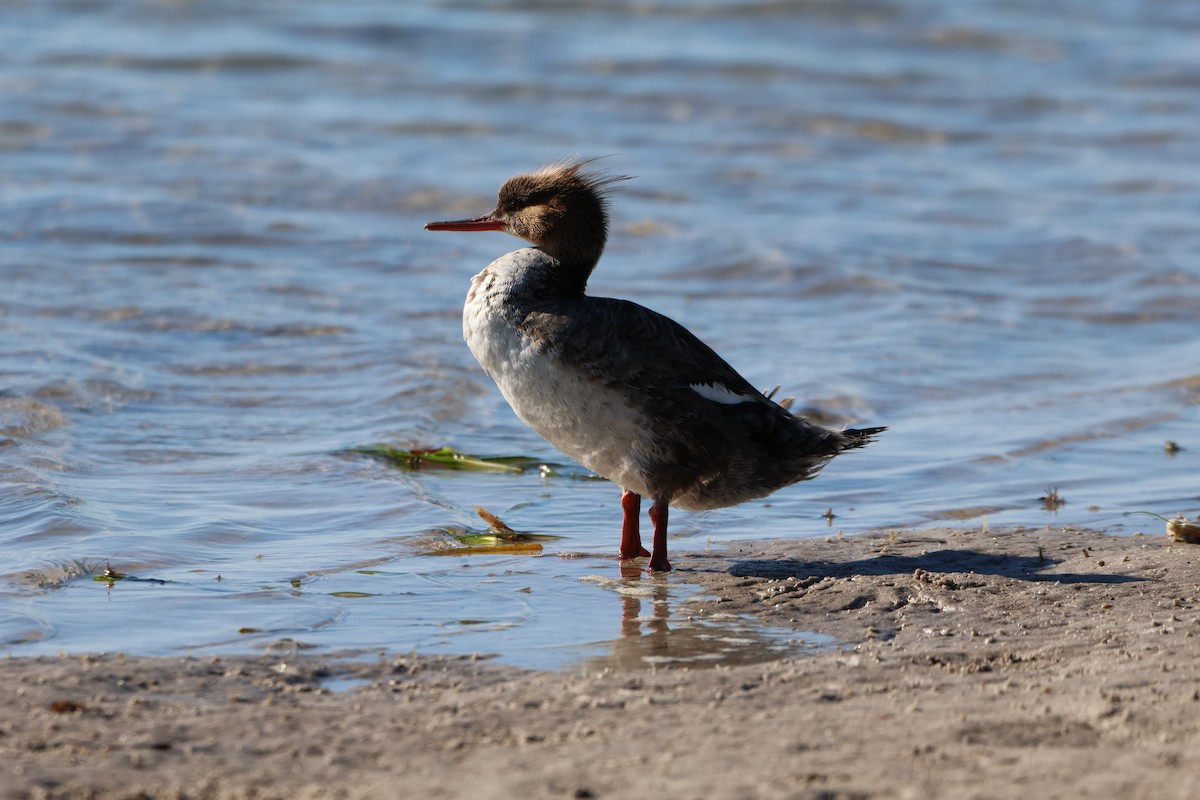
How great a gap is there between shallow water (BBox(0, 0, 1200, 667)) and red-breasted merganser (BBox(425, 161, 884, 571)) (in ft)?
1.46

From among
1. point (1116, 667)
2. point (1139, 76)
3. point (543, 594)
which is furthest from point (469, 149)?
point (1116, 667)

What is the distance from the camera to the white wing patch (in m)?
5.66

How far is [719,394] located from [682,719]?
7.13 feet

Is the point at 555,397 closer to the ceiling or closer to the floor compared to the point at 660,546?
closer to the ceiling

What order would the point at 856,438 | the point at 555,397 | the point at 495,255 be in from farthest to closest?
the point at 495,255 → the point at 856,438 → the point at 555,397

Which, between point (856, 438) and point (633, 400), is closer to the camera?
point (633, 400)

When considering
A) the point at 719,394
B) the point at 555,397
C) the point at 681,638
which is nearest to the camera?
the point at 681,638

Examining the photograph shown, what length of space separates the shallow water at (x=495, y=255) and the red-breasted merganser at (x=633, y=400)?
446 millimetres

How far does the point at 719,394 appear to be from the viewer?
5.72 metres

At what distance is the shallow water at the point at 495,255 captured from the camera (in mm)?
5566

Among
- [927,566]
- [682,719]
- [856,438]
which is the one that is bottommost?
[682,719]

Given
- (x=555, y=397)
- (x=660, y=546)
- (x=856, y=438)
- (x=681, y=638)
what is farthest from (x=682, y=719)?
(x=856, y=438)

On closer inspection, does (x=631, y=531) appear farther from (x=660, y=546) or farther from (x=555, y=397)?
(x=555, y=397)

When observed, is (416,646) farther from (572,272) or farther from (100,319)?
(100,319)
